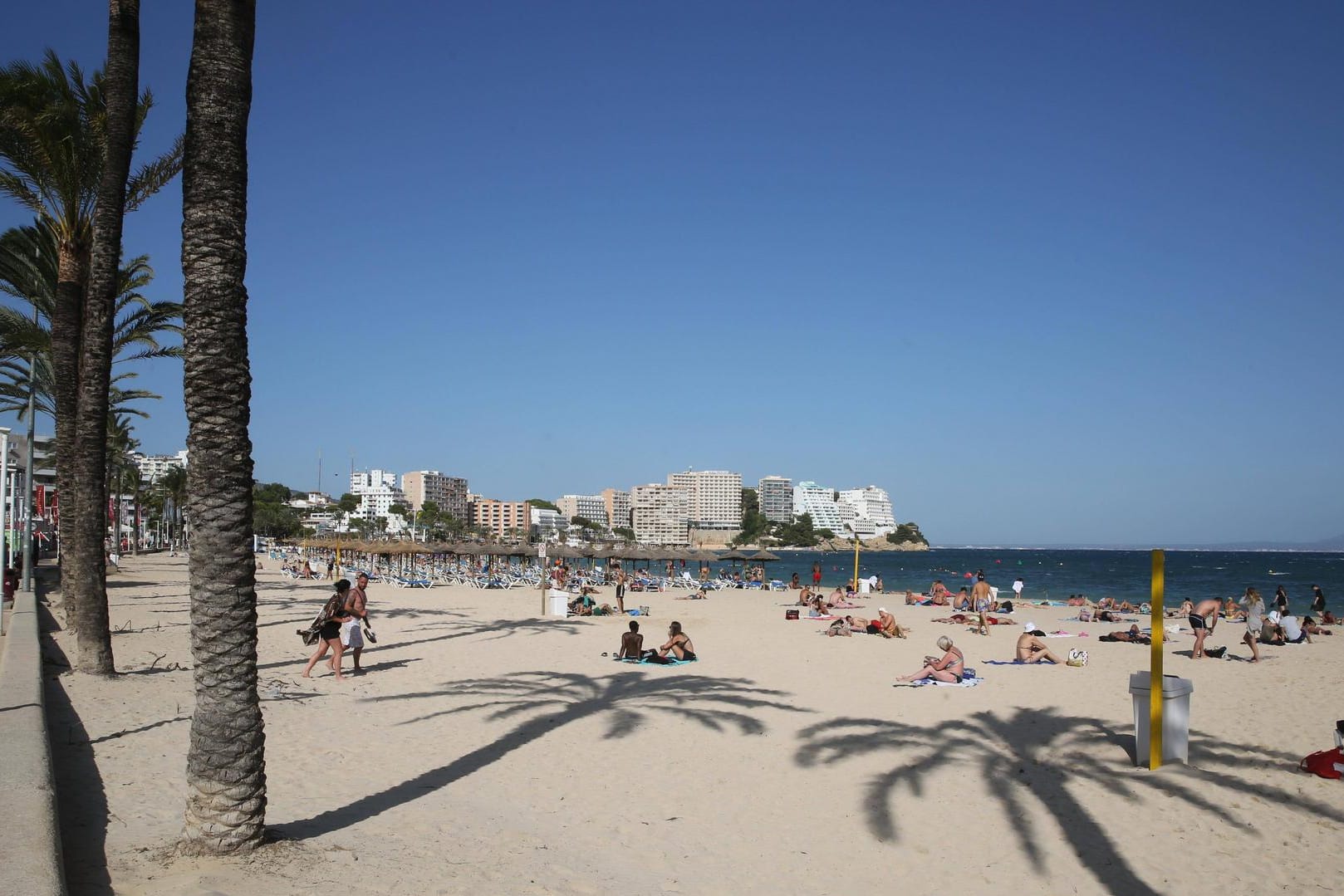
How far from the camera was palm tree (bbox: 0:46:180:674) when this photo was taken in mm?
10516

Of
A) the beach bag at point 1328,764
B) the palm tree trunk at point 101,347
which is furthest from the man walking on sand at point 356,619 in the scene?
the beach bag at point 1328,764

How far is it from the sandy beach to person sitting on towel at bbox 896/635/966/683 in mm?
345

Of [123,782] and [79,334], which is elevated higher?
[79,334]

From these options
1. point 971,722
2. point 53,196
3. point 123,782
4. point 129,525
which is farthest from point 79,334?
point 129,525

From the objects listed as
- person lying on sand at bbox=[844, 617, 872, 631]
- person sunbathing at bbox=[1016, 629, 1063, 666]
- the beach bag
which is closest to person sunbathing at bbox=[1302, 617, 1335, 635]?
person sunbathing at bbox=[1016, 629, 1063, 666]

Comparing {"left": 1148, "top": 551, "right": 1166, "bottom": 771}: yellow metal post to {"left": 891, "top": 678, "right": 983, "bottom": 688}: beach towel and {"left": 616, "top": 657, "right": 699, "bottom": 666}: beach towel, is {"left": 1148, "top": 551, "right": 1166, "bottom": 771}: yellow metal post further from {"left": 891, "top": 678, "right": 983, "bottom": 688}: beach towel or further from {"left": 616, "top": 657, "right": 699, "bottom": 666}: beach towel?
{"left": 616, "top": 657, "right": 699, "bottom": 666}: beach towel

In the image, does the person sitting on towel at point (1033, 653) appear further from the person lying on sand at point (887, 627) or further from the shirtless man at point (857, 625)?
the shirtless man at point (857, 625)

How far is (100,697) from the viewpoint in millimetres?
9516

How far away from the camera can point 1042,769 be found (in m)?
7.97

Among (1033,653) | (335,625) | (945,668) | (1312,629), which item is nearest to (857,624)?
(1033,653)

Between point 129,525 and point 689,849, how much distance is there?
9744cm

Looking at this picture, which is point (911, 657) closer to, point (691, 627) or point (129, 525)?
point (691, 627)

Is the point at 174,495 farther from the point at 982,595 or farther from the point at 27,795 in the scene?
the point at 27,795

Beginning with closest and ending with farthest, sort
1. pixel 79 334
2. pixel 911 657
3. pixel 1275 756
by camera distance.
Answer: pixel 1275 756
pixel 79 334
pixel 911 657
